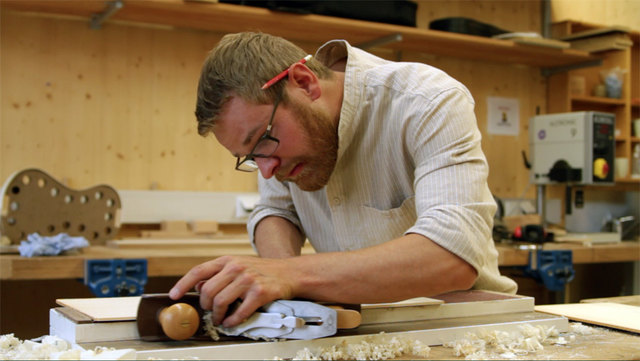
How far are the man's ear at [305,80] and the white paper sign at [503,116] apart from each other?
3.25m

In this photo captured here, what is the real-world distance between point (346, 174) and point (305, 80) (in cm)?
24

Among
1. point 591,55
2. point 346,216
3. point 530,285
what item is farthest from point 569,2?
point 346,216

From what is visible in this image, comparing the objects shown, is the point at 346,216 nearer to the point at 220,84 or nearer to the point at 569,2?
the point at 220,84

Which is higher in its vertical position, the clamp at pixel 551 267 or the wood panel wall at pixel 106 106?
the wood panel wall at pixel 106 106

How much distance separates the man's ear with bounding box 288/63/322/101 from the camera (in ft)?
4.19

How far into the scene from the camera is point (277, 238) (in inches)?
60.2

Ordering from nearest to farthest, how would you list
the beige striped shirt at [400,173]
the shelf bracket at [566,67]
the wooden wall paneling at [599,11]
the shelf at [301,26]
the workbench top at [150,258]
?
the beige striped shirt at [400,173] < the workbench top at [150,258] < the shelf at [301,26] < the wooden wall paneling at [599,11] < the shelf bracket at [566,67]

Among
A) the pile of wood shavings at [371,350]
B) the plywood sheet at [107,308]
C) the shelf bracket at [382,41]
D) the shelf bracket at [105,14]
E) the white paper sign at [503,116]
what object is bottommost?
the pile of wood shavings at [371,350]

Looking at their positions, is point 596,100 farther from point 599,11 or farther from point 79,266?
point 79,266

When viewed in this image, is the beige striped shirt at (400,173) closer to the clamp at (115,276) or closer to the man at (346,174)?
the man at (346,174)

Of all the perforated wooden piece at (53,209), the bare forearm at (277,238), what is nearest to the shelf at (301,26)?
the perforated wooden piece at (53,209)

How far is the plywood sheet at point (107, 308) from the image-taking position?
41.3 inches

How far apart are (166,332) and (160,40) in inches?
108

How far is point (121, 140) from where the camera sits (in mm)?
3398
